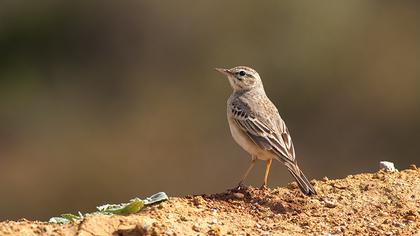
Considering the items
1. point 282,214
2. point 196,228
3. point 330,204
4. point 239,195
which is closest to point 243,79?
point 239,195

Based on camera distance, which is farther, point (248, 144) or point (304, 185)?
point (248, 144)

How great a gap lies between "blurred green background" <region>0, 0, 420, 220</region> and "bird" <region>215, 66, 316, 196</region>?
1160cm

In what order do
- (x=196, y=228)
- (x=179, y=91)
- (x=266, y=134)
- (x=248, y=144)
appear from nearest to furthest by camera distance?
1. (x=196, y=228)
2. (x=266, y=134)
3. (x=248, y=144)
4. (x=179, y=91)

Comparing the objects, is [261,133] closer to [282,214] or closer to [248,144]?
[248,144]

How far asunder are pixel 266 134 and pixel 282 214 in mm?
1648

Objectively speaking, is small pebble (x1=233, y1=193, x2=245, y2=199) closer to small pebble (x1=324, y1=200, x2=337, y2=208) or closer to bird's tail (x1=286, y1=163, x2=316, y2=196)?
bird's tail (x1=286, y1=163, x2=316, y2=196)

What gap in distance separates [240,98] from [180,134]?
14778 mm

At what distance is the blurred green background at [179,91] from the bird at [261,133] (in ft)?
38.1

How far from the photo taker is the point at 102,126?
2827 centimetres

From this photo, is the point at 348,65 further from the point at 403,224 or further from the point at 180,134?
the point at 403,224

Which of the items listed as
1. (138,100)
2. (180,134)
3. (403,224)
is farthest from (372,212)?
(138,100)

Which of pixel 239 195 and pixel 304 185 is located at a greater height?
pixel 304 185

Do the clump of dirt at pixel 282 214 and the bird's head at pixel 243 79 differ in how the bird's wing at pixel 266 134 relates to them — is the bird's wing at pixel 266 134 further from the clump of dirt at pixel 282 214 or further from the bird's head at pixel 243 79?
the bird's head at pixel 243 79

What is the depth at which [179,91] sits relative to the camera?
28.7m
